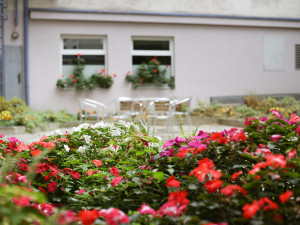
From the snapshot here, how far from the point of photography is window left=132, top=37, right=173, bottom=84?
468 inches

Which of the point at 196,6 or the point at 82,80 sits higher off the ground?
the point at 196,6

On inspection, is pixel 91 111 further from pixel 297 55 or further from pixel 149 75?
pixel 297 55

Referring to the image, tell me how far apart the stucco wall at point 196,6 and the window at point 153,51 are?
928 mm

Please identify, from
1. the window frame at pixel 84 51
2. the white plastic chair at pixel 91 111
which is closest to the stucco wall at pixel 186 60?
the window frame at pixel 84 51

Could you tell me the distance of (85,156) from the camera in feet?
8.50

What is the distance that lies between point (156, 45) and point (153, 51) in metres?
0.25

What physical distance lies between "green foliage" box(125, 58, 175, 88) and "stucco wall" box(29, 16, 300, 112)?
0.28 metres

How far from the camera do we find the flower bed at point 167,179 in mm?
1276

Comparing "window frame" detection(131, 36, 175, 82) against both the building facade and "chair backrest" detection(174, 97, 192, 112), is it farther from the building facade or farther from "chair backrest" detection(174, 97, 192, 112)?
"chair backrest" detection(174, 97, 192, 112)

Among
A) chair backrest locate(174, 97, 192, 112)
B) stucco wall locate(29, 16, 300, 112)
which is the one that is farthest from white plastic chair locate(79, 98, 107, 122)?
chair backrest locate(174, 97, 192, 112)

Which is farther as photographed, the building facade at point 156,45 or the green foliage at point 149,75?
the green foliage at point 149,75

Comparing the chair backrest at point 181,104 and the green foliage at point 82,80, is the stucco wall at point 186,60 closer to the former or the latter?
the green foliage at point 82,80

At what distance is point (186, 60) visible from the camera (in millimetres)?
12195

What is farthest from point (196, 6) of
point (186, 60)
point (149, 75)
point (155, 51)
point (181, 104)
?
point (181, 104)
